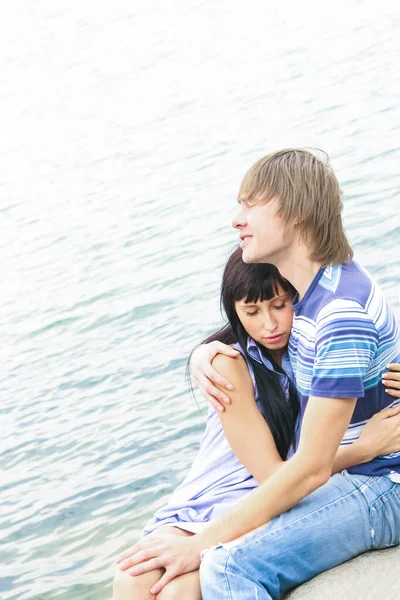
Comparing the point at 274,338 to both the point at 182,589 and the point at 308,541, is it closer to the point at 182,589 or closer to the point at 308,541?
the point at 308,541

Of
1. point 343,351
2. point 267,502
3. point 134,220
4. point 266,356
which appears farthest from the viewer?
point 134,220

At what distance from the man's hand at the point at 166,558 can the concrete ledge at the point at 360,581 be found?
320 mm

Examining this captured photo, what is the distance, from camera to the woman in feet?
11.4

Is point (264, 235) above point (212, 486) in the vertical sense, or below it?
above

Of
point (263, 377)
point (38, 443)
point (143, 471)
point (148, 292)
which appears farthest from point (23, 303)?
point (263, 377)

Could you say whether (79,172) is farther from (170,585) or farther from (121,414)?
(170,585)

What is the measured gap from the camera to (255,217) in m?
3.32

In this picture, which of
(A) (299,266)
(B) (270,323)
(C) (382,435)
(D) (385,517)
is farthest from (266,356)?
(D) (385,517)

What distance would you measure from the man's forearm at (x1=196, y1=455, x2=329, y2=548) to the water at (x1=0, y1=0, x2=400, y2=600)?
2.62m

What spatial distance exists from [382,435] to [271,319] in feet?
1.74

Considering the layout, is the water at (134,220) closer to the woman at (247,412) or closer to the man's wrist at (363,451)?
the woman at (247,412)

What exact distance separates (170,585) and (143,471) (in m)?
3.75

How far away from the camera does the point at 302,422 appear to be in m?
3.22

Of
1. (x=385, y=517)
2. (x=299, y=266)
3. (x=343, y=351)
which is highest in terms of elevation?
(x=299, y=266)
